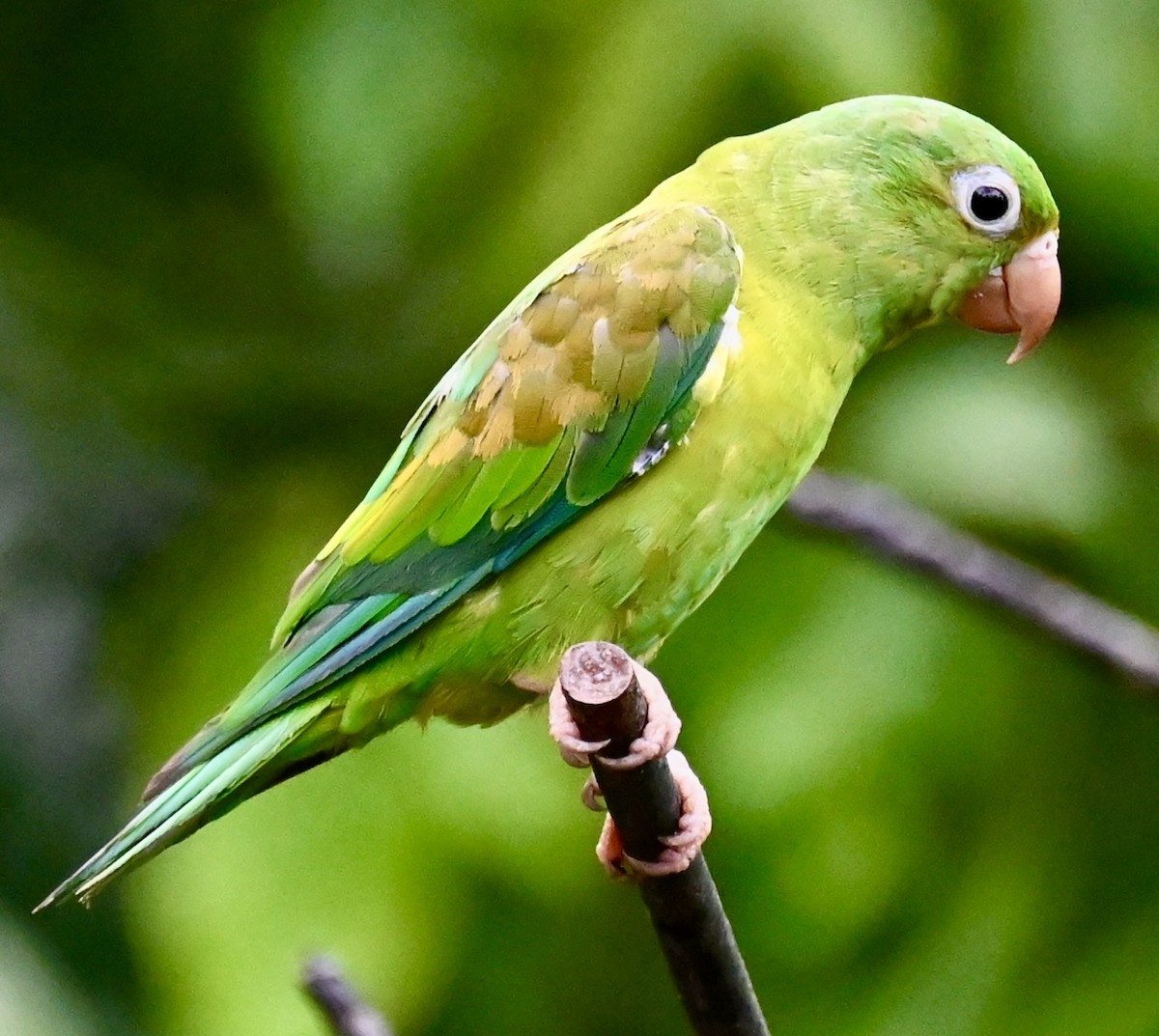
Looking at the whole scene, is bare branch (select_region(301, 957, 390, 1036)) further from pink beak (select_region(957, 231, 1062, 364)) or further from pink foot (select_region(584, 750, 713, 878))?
pink beak (select_region(957, 231, 1062, 364))

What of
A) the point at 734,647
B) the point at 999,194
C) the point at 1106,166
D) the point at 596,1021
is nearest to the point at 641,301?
the point at 999,194

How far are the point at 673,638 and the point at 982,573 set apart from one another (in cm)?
63

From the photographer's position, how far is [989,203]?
5.32ft

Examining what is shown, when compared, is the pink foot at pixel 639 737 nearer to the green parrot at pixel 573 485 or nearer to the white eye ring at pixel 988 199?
the green parrot at pixel 573 485

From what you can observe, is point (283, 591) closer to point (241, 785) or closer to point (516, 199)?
point (516, 199)

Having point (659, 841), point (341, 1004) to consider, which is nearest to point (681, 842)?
point (659, 841)

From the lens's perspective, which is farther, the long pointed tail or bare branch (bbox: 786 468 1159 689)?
bare branch (bbox: 786 468 1159 689)

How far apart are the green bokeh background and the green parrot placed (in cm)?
73

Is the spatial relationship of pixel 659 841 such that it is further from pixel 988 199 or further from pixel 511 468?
pixel 988 199

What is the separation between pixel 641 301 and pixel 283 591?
1.14m

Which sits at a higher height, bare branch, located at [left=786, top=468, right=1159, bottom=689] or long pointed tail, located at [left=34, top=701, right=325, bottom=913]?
long pointed tail, located at [left=34, top=701, right=325, bottom=913]

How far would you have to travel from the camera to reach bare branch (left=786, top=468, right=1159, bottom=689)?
5.85 ft

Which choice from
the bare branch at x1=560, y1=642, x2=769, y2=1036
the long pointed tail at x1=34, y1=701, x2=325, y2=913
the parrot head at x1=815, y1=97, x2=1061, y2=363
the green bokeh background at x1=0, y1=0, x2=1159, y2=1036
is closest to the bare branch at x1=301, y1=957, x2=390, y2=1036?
the long pointed tail at x1=34, y1=701, x2=325, y2=913

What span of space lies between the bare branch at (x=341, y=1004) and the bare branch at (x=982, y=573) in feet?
2.97
